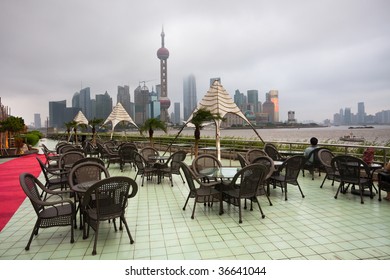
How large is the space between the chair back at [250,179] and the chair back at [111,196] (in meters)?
1.69

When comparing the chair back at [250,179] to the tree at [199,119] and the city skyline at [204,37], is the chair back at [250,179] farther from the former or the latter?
the tree at [199,119]

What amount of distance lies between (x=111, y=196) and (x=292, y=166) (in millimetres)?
3665

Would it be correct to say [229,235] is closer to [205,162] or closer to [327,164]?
[205,162]

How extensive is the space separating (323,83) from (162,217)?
12.6ft

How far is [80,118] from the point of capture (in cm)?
2122

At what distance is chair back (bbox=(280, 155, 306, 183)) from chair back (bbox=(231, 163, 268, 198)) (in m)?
1.27

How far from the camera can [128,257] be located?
303cm

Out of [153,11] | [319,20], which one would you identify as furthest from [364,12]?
[153,11]

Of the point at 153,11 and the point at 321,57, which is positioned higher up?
the point at 153,11
